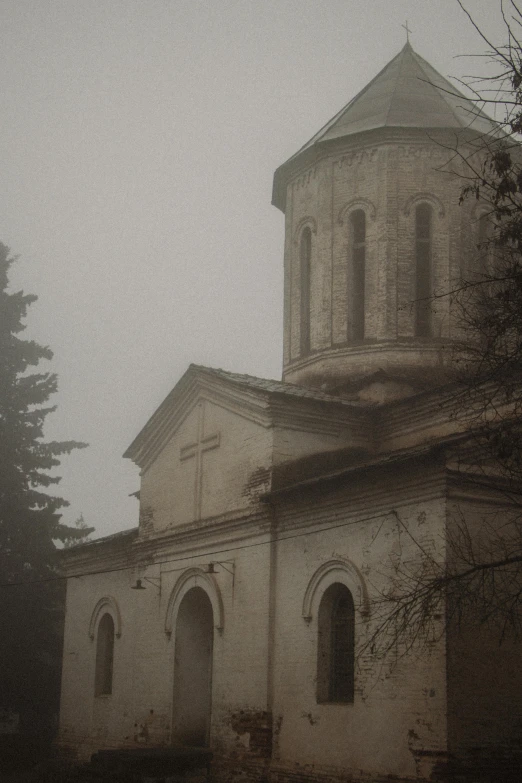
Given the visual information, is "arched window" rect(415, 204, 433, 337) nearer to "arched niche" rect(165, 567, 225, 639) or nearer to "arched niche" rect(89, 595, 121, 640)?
"arched niche" rect(165, 567, 225, 639)

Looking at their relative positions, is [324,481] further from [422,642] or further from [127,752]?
[127,752]

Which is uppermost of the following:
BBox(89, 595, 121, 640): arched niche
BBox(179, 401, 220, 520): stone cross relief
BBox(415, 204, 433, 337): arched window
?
BBox(415, 204, 433, 337): arched window

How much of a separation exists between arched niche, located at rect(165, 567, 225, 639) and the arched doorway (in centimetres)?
12

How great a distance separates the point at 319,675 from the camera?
13.1 metres

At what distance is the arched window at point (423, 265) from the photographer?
16.9 m

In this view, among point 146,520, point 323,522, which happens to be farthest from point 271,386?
point 146,520

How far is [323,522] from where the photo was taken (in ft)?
44.2

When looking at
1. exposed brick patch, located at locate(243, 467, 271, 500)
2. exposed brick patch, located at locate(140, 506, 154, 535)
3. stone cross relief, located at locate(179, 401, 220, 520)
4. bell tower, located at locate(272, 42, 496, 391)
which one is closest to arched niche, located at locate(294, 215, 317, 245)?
bell tower, located at locate(272, 42, 496, 391)

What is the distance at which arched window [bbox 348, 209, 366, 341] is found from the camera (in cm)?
1739

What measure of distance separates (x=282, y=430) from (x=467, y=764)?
5803 mm

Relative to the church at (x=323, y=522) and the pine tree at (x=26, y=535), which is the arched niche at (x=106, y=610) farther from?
the pine tree at (x=26, y=535)

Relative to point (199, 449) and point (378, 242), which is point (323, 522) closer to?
point (199, 449)

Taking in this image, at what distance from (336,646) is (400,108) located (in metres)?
10.2

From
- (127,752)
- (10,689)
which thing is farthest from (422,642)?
(10,689)
